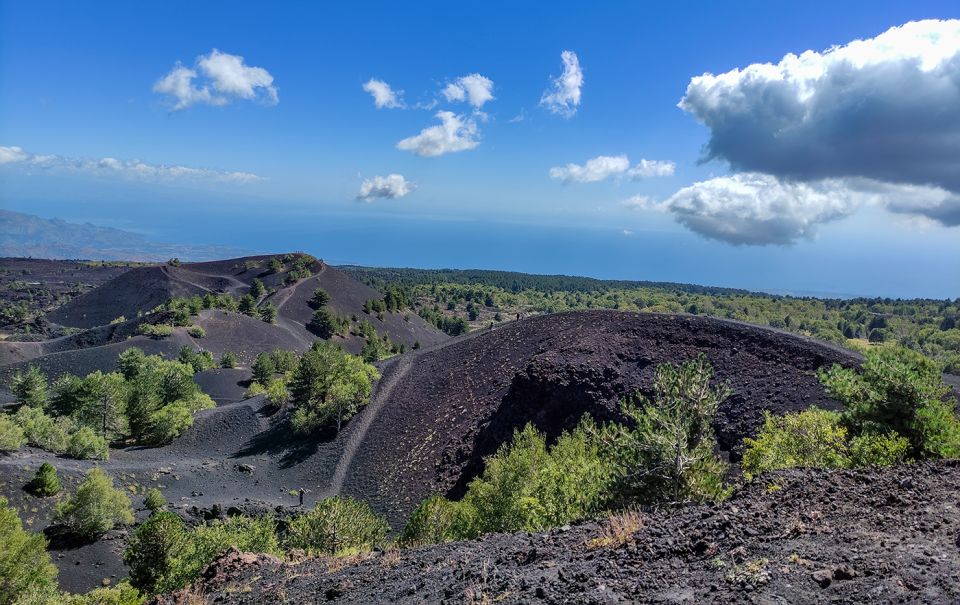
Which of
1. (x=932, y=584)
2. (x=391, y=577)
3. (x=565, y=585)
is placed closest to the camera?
(x=932, y=584)

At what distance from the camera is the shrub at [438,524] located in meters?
17.1

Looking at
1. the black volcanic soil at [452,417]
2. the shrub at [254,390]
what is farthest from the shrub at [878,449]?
the shrub at [254,390]

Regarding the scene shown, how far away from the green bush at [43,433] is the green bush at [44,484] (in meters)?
8.15

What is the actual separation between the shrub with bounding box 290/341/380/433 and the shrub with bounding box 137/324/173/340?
105ft

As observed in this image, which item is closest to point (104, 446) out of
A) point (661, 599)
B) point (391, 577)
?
point (391, 577)

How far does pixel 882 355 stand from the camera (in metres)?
13.6

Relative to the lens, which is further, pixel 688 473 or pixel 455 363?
pixel 455 363

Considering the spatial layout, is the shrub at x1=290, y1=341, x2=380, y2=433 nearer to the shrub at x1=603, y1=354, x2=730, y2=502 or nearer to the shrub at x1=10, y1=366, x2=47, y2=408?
the shrub at x1=10, y1=366, x2=47, y2=408

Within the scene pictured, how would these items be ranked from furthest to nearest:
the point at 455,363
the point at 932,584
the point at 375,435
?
the point at 455,363, the point at 375,435, the point at 932,584

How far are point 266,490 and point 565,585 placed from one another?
92.4ft

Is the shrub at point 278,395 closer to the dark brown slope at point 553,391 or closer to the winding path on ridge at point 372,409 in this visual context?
the winding path on ridge at point 372,409

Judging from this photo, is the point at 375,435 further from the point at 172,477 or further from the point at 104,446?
the point at 104,446

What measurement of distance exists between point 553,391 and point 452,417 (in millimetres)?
8266

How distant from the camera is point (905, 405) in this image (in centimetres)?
1193
